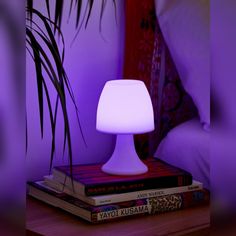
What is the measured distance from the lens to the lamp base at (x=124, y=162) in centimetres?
102

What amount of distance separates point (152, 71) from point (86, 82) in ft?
0.93

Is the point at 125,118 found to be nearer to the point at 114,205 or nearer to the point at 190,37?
the point at 114,205

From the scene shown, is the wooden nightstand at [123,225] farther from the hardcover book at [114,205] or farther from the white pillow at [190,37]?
the white pillow at [190,37]

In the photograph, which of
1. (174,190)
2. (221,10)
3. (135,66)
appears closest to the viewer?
(221,10)

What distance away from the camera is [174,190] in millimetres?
1001

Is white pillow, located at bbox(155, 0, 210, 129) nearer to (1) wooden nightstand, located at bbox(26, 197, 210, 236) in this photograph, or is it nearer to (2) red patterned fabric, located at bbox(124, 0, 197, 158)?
(2) red patterned fabric, located at bbox(124, 0, 197, 158)

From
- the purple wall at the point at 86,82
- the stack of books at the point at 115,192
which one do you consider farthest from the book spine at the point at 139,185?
the purple wall at the point at 86,82

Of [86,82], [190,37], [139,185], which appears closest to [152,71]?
[190,37]

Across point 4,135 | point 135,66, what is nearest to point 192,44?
point 135,66

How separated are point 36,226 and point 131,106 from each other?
37 cm

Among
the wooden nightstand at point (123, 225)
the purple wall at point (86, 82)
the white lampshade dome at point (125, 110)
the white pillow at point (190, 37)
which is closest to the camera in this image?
the wooden nightstand at point (123, 225)

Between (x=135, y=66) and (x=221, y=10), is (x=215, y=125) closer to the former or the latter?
(x=221, y=10)

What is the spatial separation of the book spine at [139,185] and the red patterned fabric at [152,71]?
0.37m

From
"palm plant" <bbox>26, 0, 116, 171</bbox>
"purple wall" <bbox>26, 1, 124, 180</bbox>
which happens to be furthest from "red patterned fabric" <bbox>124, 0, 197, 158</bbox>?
"palm plant" <bbox>26, 0, 116, 171</bbox>
